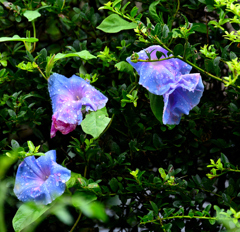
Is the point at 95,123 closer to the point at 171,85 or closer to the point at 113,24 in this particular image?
the point at 171,85

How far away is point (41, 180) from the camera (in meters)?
1.00

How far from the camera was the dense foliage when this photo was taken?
97 cm

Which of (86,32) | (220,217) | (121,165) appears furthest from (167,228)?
(86,32)

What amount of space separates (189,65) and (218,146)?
0.36m

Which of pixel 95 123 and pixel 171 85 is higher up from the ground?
pixel 171 85

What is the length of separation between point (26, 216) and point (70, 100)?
14.0 inches

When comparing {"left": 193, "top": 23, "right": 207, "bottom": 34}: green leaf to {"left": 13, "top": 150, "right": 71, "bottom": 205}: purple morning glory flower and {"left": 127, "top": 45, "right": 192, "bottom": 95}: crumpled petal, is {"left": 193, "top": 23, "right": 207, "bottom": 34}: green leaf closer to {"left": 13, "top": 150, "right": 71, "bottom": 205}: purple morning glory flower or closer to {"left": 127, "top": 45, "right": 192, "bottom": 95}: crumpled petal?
{"left": 127, "top": 45, "right": 192, "bottom": 95}: crumpled petal

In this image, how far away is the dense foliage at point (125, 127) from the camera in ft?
3.19

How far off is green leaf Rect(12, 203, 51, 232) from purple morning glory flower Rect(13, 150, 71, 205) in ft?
0.07

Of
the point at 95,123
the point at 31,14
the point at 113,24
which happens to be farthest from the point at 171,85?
the point at 31,14

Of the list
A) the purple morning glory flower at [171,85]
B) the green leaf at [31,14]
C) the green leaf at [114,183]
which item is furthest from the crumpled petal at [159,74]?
the green leaf at [31,14]

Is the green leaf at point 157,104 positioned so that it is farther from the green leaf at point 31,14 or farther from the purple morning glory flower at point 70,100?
the green leaf at point 31,14

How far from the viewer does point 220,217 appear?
833 mm

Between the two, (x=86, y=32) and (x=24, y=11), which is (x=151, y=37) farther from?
(x=24, y=11)
